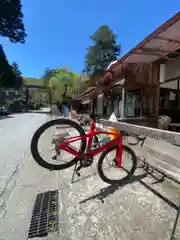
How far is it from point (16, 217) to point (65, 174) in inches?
55.0

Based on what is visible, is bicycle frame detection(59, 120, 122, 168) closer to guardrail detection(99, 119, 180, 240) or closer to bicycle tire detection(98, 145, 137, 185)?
bicycle tire detection(98, 145, 137, 185)

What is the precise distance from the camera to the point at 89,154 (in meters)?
2.88

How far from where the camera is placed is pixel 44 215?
2533mm

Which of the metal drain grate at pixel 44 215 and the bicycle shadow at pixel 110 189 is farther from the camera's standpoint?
the bicycle shadow at pixel 110 189

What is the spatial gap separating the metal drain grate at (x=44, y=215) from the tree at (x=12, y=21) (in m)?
36.4

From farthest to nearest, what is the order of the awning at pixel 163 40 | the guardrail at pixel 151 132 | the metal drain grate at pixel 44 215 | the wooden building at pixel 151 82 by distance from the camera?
the wooden building at pixel 151 82, the awning at pixel 163 40, the metal drain grate at pixel 44 215, the guardrail at pixel 151 132

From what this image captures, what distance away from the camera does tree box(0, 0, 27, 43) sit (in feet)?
101

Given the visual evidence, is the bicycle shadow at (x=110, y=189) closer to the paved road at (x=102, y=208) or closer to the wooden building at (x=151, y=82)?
the paved road at (x=102, y=208)

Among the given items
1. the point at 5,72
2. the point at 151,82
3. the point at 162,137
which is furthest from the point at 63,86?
the point at 162,137

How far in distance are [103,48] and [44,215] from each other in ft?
132

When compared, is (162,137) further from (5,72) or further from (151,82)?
(5,72)

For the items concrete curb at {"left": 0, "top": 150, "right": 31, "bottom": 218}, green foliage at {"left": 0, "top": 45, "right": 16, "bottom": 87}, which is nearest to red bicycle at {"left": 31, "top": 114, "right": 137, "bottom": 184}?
concrete curb at {"left": 0, "top": 150, "right": 31, "bottom": 218}

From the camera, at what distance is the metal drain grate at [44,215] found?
2.19m

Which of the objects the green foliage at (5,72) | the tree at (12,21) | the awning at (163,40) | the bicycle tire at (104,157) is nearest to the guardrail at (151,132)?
the bicycle tire at (104,157)
